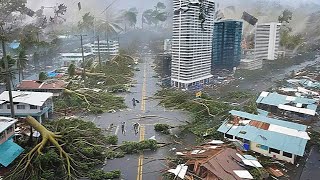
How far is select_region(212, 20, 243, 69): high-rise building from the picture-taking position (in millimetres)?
22516

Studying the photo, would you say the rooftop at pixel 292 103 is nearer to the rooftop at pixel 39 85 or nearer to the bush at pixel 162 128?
the bush at pixel 162 128

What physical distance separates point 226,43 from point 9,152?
1813 cm

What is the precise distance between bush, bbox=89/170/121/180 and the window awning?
6.87 ft

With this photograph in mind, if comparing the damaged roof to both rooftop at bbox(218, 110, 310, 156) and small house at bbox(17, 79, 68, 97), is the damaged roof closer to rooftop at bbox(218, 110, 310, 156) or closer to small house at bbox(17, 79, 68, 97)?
rooftop at bbox(218, 110, 310, 156)

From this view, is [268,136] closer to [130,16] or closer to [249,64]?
[249,64]

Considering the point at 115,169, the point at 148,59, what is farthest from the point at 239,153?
the point at 148,59

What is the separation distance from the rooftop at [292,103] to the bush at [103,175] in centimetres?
796

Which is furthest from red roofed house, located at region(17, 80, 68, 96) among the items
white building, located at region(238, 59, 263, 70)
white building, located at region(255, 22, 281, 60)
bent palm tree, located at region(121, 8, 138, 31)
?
bent palm tree, located at region(121, 8, 138, 31)

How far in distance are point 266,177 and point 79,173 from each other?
460 centimetres

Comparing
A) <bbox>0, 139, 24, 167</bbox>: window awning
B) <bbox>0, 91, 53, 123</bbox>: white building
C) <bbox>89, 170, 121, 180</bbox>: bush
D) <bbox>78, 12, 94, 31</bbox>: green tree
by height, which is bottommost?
<bbox>89, 170, 121, 180</bbox>: bush

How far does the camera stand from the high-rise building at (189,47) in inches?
664

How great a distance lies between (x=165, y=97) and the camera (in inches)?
601

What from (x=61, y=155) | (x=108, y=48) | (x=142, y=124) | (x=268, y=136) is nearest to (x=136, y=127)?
(x=142, y=124)

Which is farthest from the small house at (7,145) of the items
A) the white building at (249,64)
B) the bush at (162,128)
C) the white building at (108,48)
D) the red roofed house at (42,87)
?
the white building at (108,48)
